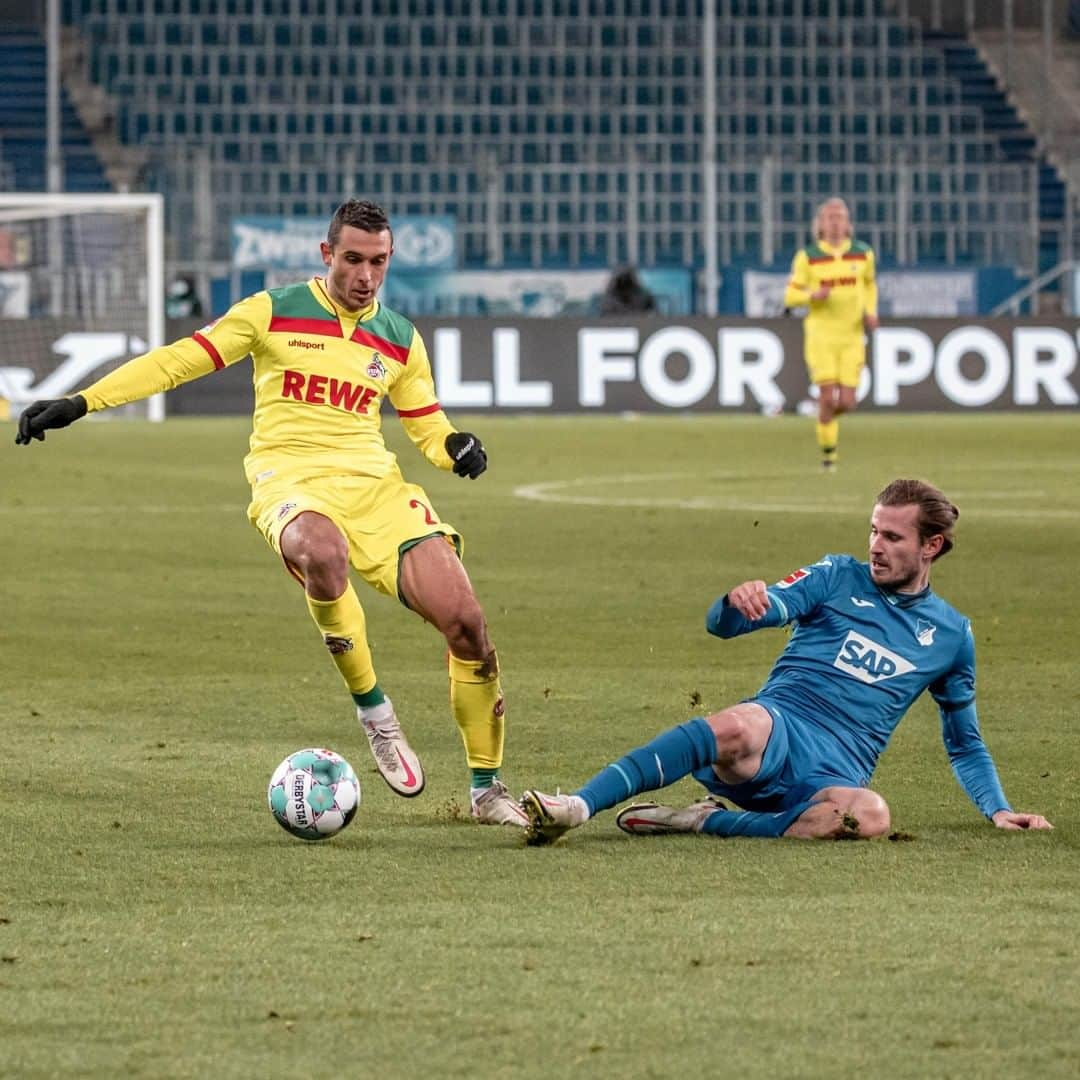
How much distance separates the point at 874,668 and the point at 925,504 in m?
0.49

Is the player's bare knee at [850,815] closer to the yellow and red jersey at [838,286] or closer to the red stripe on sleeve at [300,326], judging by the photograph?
the red stripe on sleeve at [300,326]

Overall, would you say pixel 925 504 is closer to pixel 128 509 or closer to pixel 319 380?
pixel 319 380

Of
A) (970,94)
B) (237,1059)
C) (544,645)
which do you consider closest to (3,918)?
(237,1059)

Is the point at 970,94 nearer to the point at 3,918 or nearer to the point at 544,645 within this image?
the point at 544,645

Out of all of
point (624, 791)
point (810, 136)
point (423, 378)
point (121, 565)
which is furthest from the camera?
point (810, 136)

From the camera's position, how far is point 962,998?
161 inches

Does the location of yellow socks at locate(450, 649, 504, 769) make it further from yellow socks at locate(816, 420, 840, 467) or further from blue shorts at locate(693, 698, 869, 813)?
yellow socks at locate(816, 420, 840, 467)

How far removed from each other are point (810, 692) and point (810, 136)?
3083 cm

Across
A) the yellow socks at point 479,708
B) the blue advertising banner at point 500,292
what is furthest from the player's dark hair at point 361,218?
the blue advertising banner at point 500,292

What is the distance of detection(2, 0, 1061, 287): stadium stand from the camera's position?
33312 millimetres

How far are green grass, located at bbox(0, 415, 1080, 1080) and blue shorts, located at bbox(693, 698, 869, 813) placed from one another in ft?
0.58

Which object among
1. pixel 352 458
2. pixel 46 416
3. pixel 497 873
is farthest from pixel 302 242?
pixel 497 873

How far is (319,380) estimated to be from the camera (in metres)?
6.94

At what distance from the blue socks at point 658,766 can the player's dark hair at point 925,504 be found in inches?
28.5
